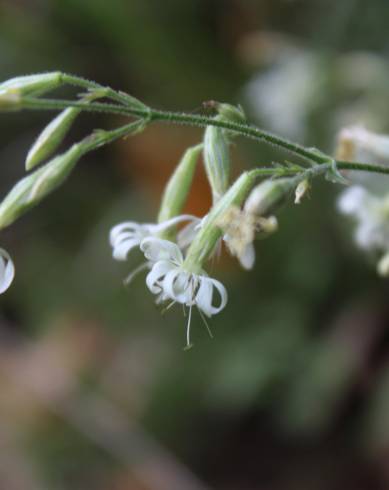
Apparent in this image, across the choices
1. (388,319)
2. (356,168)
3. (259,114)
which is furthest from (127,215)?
(356,168)

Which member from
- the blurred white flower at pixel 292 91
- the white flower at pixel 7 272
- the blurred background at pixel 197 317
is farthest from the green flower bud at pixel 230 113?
the blurred white flower at pixel 292 91

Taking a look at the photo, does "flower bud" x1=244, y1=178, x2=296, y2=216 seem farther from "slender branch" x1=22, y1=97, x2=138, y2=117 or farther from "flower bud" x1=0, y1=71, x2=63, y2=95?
"flower bud" x1=0, y1=71, x2=63, y2=95

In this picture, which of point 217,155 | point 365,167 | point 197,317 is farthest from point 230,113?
point 197,317

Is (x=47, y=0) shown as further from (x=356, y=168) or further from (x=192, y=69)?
(x=356, y=168)

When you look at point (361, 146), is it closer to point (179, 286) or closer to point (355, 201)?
point (355, 201)

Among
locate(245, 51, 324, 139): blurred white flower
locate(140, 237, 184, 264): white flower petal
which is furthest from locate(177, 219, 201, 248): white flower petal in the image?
locate(245, 51, 324, 139): blurred white flower

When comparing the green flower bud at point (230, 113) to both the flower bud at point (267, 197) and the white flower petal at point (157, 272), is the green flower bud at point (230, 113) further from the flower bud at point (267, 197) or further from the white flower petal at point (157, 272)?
the white flower petal at point (157, 272)
